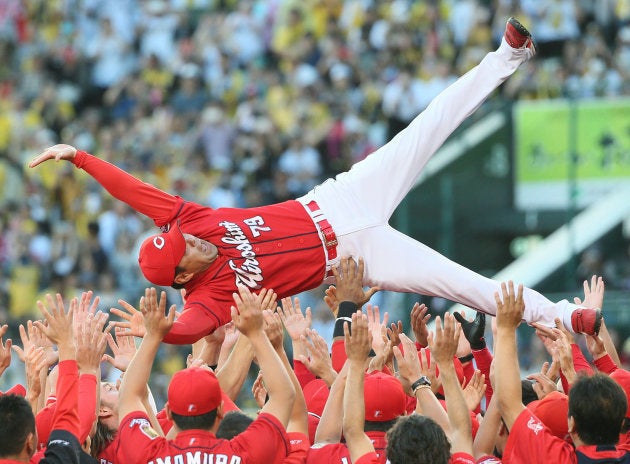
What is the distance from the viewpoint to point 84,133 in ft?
61.4

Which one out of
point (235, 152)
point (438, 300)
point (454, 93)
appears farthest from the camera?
point (235, 152)

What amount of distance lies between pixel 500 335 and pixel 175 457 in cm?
165

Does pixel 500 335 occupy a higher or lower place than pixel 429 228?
lower

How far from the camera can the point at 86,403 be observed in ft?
18.8

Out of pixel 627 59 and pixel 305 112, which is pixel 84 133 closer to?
pixel 305 112

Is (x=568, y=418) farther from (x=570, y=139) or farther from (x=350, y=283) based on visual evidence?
(x=570, y=139)

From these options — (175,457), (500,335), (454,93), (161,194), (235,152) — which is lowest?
(175,457)

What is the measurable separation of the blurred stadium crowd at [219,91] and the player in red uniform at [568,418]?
29.9 ft

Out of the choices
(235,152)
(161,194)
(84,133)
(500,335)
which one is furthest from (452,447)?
(84,133)

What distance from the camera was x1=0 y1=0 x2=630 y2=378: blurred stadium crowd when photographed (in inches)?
646

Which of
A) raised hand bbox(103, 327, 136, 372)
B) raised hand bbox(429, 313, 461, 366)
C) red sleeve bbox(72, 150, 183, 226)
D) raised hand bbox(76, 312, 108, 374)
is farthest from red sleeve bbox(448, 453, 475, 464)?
red sleeve bbox(72, 150, 183, 226)

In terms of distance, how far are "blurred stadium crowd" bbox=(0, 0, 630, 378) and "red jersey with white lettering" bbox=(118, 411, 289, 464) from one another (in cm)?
872

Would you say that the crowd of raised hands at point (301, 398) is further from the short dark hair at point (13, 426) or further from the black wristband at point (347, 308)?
the black wristband at point (347, 308)

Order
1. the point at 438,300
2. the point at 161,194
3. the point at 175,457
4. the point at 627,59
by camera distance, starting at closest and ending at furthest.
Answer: the point at 175,457 → the point at 161,194 → the point at 438,300 → the point at 627,59
